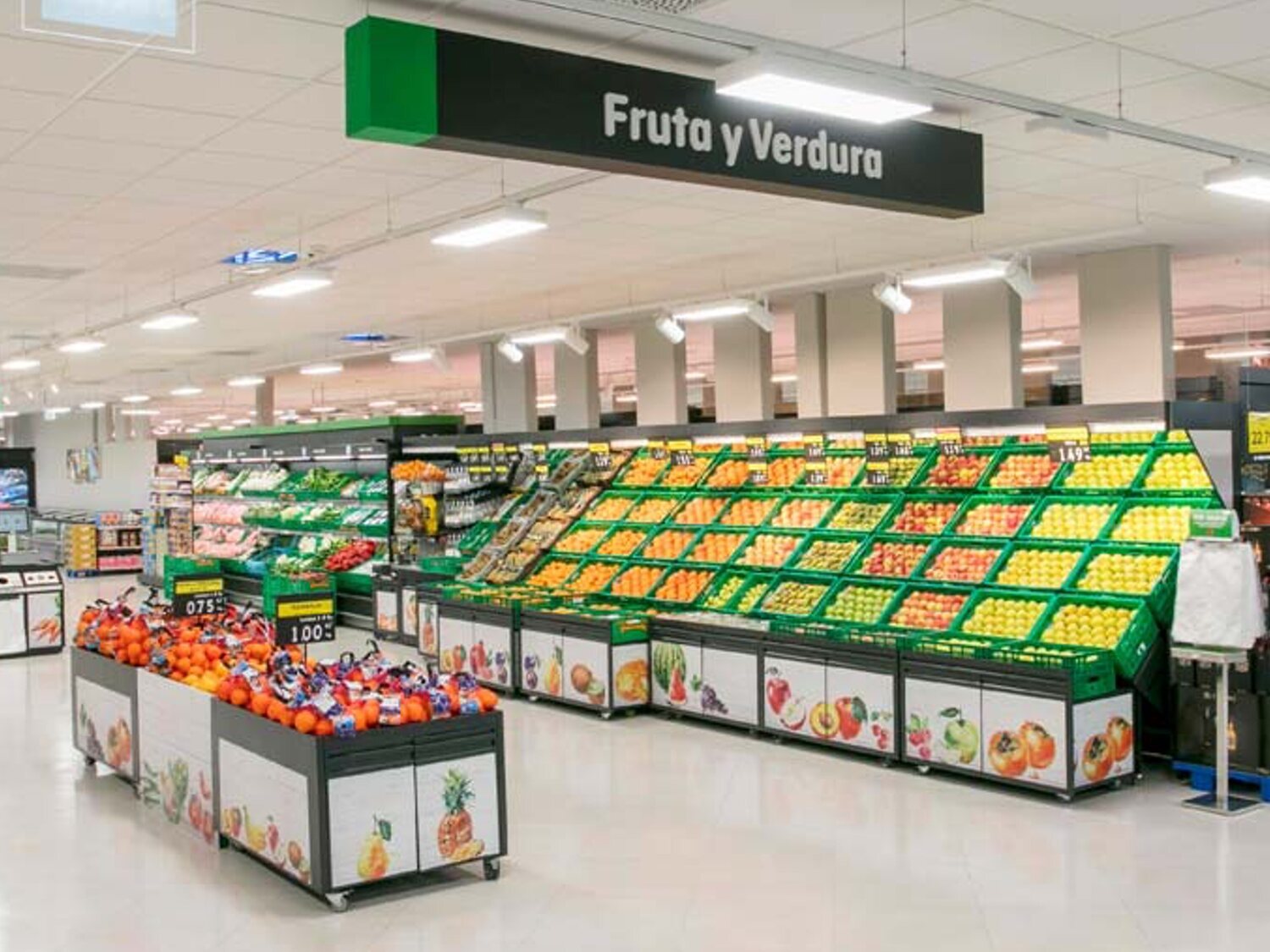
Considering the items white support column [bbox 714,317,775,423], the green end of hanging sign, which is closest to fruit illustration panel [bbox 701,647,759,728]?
the green end of hanging sign

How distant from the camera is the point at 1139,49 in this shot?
5.75 m

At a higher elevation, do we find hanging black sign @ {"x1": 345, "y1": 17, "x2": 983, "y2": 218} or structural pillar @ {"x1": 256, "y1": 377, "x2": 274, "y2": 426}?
structural pillar @ {"x1": 256, "y1": 377, "x2": 274, "y2": 426}

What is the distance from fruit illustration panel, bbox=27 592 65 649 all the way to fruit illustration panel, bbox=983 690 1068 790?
1064cm

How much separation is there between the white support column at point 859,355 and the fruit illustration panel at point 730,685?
203 inches

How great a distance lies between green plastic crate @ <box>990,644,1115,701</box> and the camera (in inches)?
285

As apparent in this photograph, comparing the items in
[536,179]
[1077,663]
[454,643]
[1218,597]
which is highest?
[536,179]

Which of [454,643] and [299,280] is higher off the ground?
[299,280]

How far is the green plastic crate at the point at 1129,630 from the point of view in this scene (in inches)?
298

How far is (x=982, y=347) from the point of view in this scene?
1276 centimetres

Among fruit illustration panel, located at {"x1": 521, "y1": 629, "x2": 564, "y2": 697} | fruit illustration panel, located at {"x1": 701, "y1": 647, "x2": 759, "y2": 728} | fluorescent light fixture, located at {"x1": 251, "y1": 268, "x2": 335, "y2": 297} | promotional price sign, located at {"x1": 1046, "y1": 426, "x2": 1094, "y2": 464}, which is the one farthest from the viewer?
fruit illustration panel, located at {"x1": 521, "y1": 629, "x2": 564, "y2": 697}

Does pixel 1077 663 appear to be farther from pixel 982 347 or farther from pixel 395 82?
pixel 982 347

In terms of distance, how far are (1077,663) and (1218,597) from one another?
0.84 m

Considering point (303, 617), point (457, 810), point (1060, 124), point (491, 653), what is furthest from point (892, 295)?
point (457, 810)

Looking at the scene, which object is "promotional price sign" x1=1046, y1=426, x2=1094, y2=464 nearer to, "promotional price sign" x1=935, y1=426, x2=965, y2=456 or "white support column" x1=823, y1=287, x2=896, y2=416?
"promotional price sign" x1=935, y1=426, x2=965, y2=456
